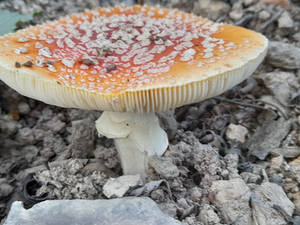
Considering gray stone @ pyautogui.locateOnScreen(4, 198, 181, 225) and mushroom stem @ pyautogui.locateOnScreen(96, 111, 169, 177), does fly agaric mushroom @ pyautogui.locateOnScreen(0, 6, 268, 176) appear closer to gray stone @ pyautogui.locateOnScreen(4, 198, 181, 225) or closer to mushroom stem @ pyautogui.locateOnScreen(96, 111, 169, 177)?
mushroom stem @ pyautogui.locateOnScreen(96, 111, 169, 177)

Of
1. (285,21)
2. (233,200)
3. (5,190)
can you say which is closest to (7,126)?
(5,190)

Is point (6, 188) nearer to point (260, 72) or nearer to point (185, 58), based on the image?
point (185, 58)

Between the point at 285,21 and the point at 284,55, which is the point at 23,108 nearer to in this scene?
the point at 284,55

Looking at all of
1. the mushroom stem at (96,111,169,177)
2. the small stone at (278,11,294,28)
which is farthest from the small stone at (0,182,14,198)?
the small stone at (278,11,294,28)

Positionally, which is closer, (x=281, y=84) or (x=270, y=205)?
(x=270, y=205)

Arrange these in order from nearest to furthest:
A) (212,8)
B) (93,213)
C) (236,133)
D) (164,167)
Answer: (93,213) < (164,167) < (236,133) < (212,8)

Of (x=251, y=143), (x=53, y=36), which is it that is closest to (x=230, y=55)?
(x=251, y=143)
